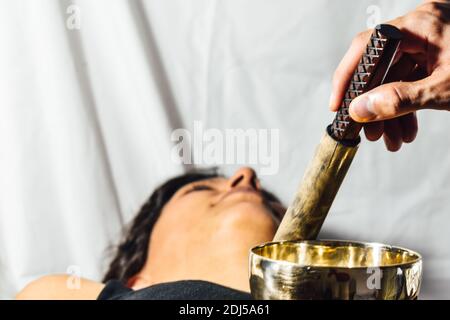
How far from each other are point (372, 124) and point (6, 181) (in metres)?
1.17

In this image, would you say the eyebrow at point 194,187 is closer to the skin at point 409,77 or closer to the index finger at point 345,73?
the skin at point 409,77

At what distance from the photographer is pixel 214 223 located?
4.40 feet

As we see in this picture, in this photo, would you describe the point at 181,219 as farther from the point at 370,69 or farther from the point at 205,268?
the point at 370,69

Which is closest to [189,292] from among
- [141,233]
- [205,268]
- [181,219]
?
[205,268]

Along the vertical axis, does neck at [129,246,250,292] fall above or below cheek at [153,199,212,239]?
below

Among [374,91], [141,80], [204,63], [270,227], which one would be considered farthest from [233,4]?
[374,91]

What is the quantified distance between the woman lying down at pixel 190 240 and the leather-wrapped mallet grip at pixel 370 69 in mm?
510

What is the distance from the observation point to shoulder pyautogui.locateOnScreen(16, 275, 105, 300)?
1324 millimetres

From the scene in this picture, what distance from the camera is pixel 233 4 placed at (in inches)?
69.4

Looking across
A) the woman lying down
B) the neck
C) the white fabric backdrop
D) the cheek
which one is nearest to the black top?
the woman lying down

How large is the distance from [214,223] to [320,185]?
726 mm

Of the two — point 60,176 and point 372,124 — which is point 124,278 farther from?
point 372,124

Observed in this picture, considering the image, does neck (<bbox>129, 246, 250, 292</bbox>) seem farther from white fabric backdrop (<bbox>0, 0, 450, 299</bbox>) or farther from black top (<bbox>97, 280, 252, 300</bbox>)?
white fabric backdrop (<bbox>0, 0, 450, 299</bbox>)

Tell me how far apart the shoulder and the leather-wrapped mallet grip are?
83cm
